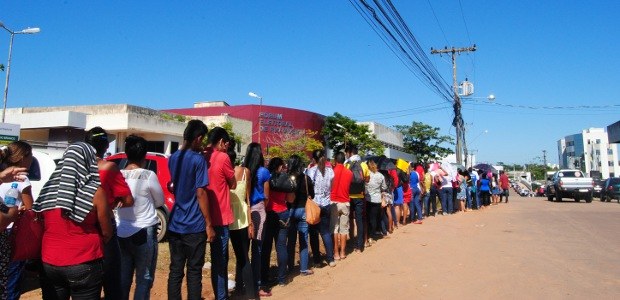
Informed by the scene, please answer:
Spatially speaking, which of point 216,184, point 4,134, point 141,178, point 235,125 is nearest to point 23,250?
point 141,178

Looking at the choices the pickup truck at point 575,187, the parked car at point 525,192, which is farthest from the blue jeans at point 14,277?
the parked car at point 525,192

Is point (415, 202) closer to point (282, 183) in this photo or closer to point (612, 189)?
point (282, 183)

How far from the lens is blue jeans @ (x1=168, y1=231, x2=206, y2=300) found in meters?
4.23

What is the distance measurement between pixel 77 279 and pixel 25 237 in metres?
1.13

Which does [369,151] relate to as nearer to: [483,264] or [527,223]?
[527,223]

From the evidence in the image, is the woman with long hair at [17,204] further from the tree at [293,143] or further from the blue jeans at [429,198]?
the tree at [293,143]

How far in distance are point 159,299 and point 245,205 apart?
161cm

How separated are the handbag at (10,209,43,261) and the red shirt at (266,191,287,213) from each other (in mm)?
2812

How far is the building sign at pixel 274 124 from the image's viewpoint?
136ft

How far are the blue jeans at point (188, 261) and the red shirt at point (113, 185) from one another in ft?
2.61

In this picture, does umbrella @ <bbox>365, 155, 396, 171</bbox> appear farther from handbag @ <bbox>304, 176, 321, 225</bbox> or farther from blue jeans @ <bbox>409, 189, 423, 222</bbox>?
handbag @ <bbox>304, 176, 321, 225</bbox>

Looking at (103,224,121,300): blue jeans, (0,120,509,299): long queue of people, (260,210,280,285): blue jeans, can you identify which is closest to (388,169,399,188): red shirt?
(0,120,509,299): long queue of people

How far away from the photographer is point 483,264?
689 cm

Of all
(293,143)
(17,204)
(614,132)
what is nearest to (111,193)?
(17,204)
